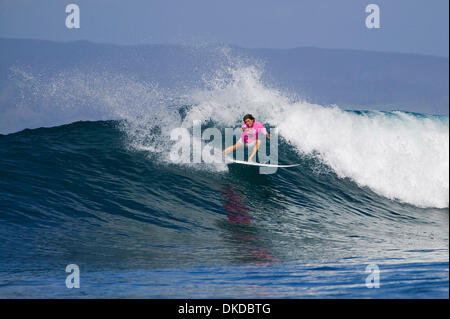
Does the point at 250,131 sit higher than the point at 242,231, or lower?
higher

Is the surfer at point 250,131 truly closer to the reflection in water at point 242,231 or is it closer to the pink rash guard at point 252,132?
the pink rash guard at point 252,132

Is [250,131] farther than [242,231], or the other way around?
[250,131]

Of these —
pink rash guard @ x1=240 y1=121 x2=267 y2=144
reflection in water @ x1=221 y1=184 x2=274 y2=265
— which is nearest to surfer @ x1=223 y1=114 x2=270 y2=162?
pink rash guard @ x1=240 y1=121 x2=267 y2=144

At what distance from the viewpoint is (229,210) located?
972 centimetres

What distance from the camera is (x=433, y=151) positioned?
1501 cm

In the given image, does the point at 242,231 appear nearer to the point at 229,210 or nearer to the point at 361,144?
the point at 229,210

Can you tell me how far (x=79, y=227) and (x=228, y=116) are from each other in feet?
22.4

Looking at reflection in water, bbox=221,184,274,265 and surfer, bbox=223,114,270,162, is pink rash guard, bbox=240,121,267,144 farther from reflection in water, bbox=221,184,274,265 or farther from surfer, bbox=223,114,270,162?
reflection in water, bbox=221,184,274,265

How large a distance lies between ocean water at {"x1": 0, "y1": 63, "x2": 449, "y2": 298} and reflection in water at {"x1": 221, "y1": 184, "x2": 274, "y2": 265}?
3 cm

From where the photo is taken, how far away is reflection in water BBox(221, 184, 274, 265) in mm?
6796

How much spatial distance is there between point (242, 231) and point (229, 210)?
1.36 metres

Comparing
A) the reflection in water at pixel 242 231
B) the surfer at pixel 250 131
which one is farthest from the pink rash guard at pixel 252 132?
the reflection in water at pixel 242 231

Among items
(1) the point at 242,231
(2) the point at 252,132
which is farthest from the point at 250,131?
(1) the point at 242,231
